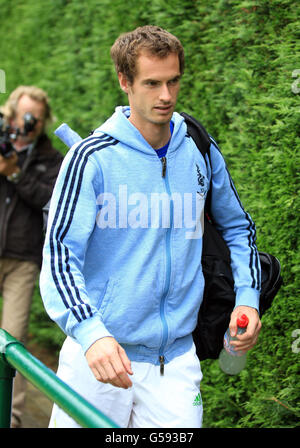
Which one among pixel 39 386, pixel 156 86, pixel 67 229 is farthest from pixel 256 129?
pixel 39 386

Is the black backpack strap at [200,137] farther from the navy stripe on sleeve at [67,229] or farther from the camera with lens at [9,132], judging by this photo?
the camera with lens at [9,132]

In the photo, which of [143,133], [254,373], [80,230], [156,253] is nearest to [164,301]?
[156,253]

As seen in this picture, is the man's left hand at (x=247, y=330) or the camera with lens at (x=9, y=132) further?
the camera with lens at (x=9, y=132)

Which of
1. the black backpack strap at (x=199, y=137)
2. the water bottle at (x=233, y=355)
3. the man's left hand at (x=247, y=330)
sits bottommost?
the water bottle at (x=233, y=355)

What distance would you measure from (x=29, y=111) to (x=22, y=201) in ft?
2.17

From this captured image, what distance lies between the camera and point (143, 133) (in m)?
2.63

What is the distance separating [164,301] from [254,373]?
1252mm

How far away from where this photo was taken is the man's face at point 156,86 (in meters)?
2.49

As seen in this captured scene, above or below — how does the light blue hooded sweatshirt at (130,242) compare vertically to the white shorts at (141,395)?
above

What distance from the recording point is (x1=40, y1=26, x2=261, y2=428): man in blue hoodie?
2426 mm

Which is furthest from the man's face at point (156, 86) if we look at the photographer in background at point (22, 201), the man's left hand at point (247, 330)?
the photographer in background at point (22, 201)

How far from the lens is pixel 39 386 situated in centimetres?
199

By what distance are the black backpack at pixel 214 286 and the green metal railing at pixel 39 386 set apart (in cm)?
83

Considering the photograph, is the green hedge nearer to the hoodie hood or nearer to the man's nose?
the hoodie hood
